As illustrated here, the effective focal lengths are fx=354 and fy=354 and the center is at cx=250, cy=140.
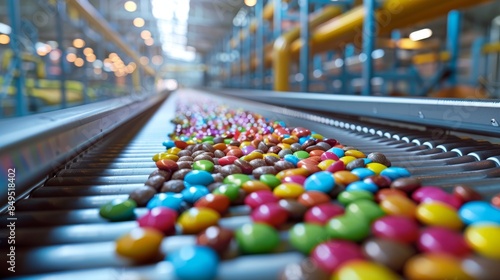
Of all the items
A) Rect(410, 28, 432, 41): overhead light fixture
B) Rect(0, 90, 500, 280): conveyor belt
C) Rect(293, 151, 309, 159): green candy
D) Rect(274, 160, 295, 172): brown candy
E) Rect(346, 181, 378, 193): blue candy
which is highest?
Rect(410, 28, 432, 41): overhead light fixture

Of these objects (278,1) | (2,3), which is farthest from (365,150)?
(2,3)

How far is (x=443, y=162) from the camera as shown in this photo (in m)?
1.19

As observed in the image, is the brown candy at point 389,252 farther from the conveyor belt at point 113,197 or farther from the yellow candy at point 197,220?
the yellow candy at point 197,220

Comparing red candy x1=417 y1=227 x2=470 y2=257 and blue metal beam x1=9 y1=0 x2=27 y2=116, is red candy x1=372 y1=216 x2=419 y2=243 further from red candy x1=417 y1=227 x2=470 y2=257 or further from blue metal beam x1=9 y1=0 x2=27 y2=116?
blue metal beam x1=9 y1=0 x2=27 y2=116

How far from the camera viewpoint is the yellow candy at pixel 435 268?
1.48ft

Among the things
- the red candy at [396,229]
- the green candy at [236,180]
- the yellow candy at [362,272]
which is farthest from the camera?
the green candy at [236,180]

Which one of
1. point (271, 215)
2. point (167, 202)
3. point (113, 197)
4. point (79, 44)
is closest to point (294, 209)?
point (271, 215)

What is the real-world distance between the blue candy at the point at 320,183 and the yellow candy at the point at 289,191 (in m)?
0.03

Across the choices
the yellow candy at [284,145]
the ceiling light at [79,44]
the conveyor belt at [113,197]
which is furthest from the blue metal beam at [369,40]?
the ceiling light at [79,44]

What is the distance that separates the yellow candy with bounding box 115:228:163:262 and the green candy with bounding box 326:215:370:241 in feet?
0.94

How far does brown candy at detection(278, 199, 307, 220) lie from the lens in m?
0.69

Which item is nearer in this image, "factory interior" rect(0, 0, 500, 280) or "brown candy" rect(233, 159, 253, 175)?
"factory interior" rect(0, 0, 500, 280)

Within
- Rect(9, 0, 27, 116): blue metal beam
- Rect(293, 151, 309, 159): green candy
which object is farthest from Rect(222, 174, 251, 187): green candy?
Rect(9, 0, 27, 116): blue metal beam

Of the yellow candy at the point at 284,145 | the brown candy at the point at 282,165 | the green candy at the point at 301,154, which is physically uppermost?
the yellow candy at the point at 284,145
